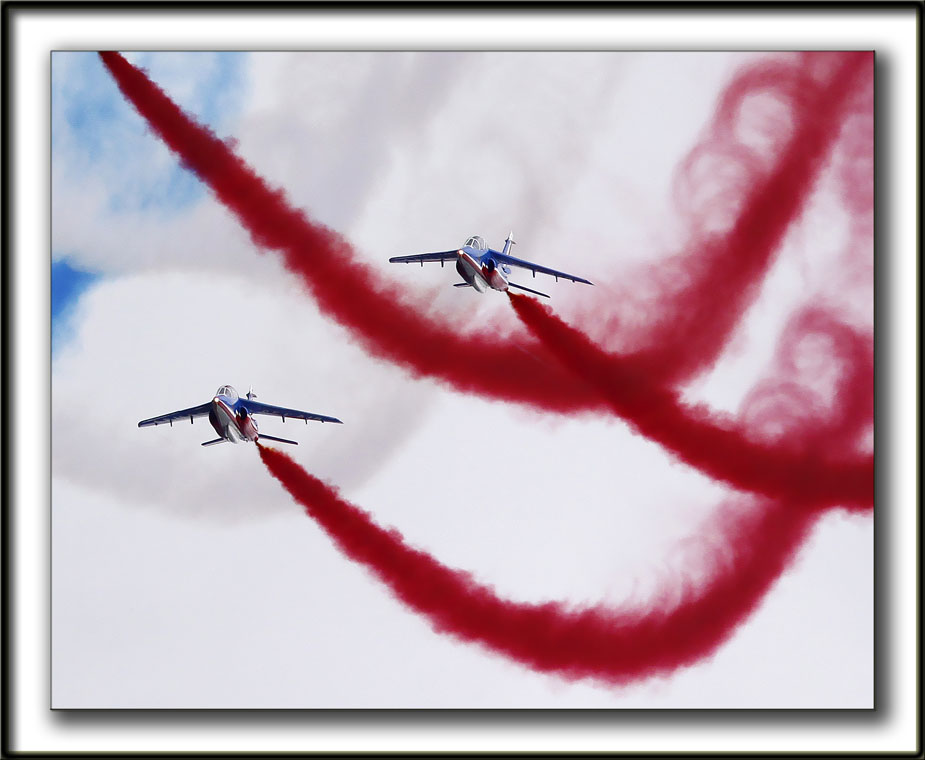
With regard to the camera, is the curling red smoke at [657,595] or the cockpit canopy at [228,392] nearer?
the curling red smoke at [657,595]

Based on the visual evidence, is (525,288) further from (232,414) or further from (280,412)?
(232,414)

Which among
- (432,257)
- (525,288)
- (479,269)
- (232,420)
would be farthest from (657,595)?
(232,420)

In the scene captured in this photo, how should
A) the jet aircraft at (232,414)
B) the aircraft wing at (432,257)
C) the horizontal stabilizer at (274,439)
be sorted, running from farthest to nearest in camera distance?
the aircraft wing at (432,257), the horizontal stabilizer at (274,439), the jet aircraft at (232,414)

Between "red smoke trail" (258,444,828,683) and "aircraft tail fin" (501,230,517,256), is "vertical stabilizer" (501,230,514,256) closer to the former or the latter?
"aircraft tail fin" (501,230,517,256)

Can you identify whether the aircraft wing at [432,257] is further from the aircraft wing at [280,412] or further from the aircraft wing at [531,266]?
the aircraft wing at [280,412]

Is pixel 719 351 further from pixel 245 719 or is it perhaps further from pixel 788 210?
pixel 245 719

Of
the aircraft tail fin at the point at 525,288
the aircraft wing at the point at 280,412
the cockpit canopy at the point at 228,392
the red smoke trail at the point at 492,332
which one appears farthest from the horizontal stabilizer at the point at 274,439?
the aircraft tail fin at the point at 525,288
